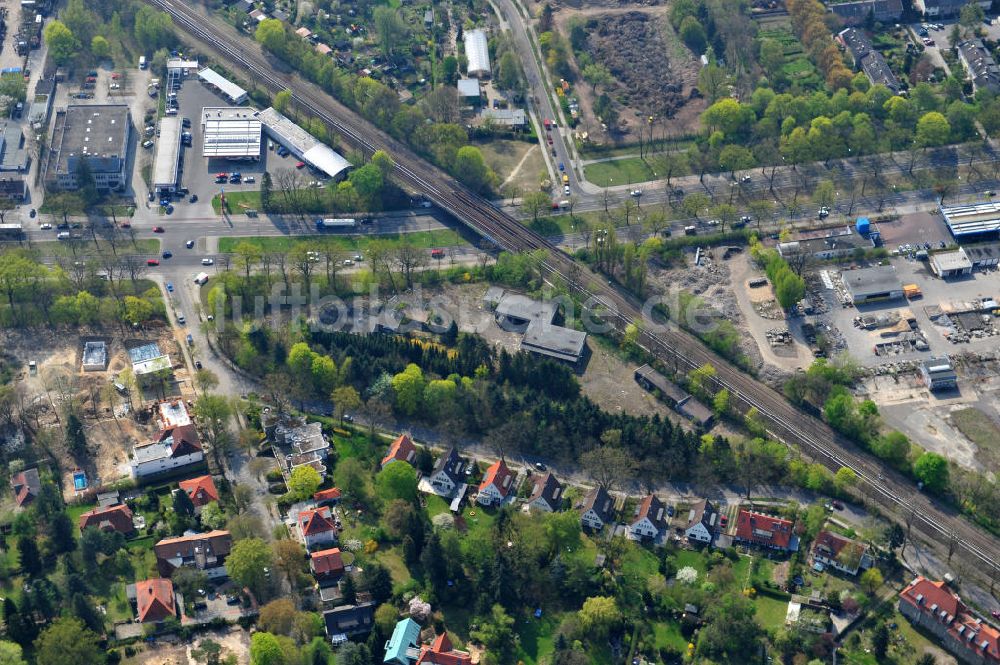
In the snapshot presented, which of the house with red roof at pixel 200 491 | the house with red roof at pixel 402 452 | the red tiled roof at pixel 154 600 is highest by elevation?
the house with red roof at pixel 402 452

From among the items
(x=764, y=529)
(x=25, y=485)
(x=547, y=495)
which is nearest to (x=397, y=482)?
(x=547, y=495)

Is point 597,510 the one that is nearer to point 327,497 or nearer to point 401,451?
point 401,451

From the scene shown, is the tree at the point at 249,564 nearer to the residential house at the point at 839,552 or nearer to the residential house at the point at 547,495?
the residential house at the point at 547,495

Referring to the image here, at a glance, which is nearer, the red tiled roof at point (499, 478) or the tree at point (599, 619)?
the tree at point (599, 619)

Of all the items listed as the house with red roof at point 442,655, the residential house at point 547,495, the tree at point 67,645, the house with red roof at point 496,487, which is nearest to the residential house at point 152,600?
the tree at point 67,645

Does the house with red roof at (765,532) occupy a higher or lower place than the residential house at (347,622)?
higher


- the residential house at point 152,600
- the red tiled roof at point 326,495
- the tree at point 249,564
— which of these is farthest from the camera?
the red tiled roof at point 326,495

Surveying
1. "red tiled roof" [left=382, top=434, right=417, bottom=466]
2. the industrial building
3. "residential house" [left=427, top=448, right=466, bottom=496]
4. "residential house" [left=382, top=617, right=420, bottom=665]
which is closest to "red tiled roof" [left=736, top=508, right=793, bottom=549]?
the industrial building

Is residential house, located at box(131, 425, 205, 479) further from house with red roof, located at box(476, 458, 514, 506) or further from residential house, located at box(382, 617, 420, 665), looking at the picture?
residential house, located at box(382, 617, 420, 665)
